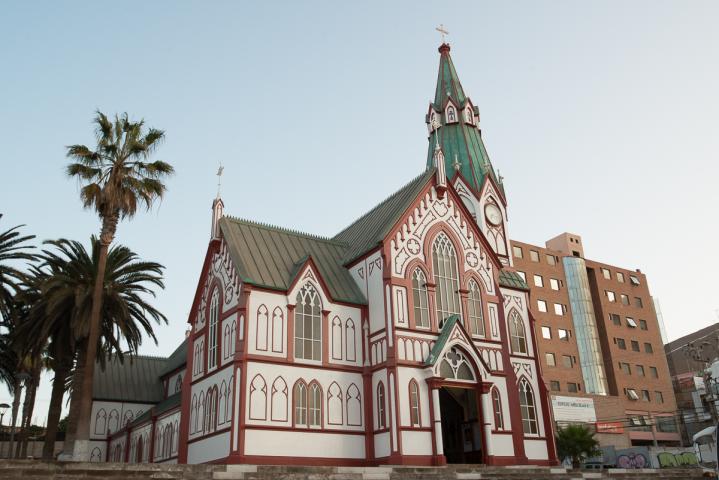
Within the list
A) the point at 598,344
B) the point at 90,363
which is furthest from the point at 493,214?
the point at 598,344

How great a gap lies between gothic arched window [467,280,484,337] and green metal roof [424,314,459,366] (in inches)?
79.0

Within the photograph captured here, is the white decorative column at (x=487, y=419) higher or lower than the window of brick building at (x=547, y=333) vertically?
lower

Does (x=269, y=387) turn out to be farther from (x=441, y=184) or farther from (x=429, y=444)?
(x=441, y=184)

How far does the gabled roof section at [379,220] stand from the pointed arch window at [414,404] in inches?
311

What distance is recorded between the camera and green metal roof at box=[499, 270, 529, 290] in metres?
41.8

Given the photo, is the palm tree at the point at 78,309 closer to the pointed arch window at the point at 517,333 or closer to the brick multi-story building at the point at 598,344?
the pointed arch window at the point at 517,333

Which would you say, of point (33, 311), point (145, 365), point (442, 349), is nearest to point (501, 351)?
point (442, 349)

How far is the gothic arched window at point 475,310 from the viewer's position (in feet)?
124

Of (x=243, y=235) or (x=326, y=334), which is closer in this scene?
(x=326, y=334)

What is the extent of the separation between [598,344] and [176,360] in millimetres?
54286

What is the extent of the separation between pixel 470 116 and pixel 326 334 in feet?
73.3

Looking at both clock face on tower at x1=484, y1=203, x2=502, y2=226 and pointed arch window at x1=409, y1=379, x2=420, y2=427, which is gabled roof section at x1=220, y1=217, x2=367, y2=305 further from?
clock face on tower at x1=484, y1=203, x2=502, y2=226

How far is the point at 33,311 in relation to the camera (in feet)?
124

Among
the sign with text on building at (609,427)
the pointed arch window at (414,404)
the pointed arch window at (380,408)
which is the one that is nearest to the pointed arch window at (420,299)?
the pointed arch window at (414,404)
